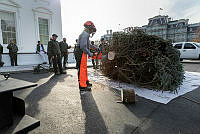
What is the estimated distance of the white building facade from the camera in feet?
26.2

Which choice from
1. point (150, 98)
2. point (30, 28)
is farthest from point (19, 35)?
point (150, 98)

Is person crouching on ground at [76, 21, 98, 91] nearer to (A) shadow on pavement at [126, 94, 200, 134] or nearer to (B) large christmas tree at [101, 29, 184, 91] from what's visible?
(B) large christmas tree at [101, 29, 184, 91]

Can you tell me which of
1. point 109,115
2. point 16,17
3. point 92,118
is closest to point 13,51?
point 16,17

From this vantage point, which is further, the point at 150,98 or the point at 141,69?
the point at 141,69

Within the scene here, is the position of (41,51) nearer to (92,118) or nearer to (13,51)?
(13,51)

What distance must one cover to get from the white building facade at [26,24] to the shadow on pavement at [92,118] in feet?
27.1

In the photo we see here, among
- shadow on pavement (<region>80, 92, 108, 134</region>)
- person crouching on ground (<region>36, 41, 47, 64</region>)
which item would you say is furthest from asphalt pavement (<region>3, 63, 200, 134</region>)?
person crouching on ground (<region>36, 41, 47, 64</region>)

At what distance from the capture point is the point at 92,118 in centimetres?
180

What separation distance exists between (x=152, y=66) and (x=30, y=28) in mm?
9414

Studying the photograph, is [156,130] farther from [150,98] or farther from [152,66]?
[152,66]

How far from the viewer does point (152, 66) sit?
3051 millimetres

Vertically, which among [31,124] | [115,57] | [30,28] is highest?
[30,28]

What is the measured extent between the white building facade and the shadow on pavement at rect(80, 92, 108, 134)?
826 cm

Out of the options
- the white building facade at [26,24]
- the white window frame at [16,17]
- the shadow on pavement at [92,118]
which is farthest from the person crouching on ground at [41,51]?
the shadow on pavement at [92,118]
